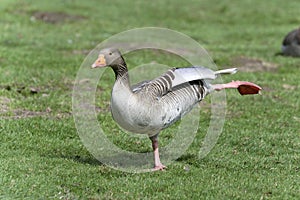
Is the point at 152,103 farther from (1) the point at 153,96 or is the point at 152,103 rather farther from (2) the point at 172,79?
(2) the point at 172,79

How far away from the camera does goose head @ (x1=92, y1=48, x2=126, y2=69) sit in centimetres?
692

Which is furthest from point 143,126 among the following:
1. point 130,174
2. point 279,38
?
point 279,38

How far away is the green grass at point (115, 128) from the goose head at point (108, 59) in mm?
1242

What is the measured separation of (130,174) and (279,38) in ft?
42.6

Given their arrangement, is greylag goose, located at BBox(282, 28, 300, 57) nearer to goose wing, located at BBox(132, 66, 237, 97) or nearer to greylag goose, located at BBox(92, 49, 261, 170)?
greylag goose, located at BBox(92, 49, 261, 170)

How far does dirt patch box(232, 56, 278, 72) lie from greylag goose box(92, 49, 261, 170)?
7.11 m

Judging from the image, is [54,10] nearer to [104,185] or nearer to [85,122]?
[85,122]

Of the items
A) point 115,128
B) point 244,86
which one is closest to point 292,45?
point 115,128

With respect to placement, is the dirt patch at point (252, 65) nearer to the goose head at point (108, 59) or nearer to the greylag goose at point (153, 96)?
the greylag goose at point (153, 96)

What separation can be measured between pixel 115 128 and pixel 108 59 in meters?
2.64

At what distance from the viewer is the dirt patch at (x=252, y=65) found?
48.0 ft

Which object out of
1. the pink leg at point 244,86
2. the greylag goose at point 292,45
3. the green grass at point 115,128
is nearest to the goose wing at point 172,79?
the pink leg at point 244,86

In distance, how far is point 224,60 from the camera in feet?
49.8

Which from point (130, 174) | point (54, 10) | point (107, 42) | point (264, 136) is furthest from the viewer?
point (54, 10)
